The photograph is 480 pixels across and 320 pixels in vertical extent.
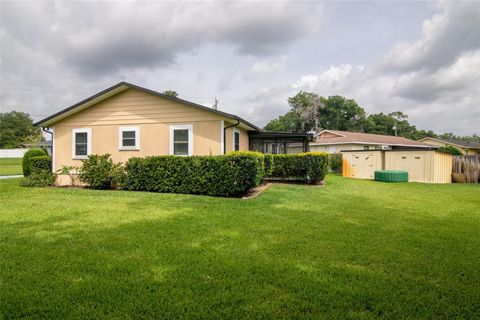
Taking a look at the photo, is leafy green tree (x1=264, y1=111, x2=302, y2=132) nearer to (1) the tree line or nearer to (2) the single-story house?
(1) the tree line

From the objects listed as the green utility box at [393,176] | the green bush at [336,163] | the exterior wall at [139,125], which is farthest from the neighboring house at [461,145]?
the exterior wall at [139,125]

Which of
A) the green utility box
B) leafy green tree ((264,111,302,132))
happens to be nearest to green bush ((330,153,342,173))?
the green utility box

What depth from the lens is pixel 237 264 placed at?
349 cm

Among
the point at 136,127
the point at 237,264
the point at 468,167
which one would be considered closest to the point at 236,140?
the point at 136,127

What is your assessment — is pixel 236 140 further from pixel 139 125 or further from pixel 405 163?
pixel 405 163

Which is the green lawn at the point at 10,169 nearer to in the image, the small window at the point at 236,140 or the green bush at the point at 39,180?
the green bush at the point at 39,180

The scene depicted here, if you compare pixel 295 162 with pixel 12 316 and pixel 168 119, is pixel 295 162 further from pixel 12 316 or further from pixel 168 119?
pixel 12 316

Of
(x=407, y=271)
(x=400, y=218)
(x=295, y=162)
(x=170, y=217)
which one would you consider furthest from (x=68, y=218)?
(x=295, y=162)

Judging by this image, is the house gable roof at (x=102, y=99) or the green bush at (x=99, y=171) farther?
the house gable roof at (x=102, y=99)

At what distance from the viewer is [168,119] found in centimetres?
1176

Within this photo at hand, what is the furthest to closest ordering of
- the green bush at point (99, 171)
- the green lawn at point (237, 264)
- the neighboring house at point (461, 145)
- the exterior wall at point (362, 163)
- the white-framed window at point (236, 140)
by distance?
the neighboring house at point (461, 145)
the exterior wall at point (362, 163)
the white-framed window at point (236, 140)
the green bush at point (99, 171)
the green lawn at point (237, 264)

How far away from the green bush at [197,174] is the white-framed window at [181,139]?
1.62 meters

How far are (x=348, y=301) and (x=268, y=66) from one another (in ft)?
50.3

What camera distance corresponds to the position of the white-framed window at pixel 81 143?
1266 centimetres
